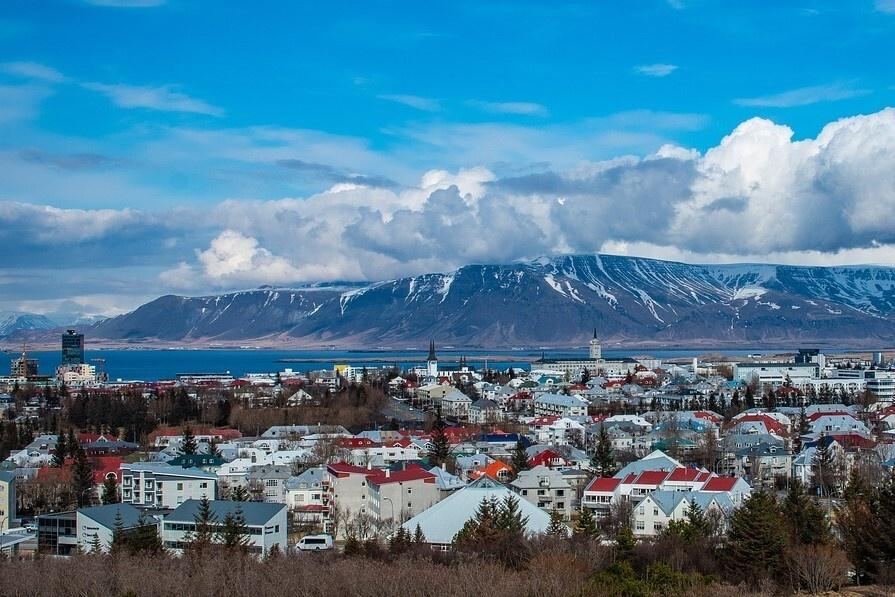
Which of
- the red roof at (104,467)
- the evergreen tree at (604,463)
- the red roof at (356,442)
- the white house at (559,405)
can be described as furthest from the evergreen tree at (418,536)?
the white house at (559,405)

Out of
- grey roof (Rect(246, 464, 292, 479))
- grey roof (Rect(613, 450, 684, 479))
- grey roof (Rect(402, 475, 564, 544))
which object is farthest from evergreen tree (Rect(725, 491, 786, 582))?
grey roof (Rect(246, 464, 292, 479))

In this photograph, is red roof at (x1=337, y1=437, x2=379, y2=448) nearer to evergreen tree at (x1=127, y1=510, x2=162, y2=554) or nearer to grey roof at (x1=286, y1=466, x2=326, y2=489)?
grey roof at (x1=286, y1=466, x2=326, y2=489)

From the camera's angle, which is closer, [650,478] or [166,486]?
[650,478]

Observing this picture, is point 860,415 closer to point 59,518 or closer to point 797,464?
point 797,464

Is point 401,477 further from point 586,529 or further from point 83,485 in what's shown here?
point 83,485

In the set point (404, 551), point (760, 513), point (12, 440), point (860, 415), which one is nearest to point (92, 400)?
point (12, 440)

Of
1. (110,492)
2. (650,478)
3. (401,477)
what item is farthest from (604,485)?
(110,492)

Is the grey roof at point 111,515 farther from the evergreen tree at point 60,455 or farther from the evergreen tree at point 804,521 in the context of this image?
the evergreen tree at point 804,521
